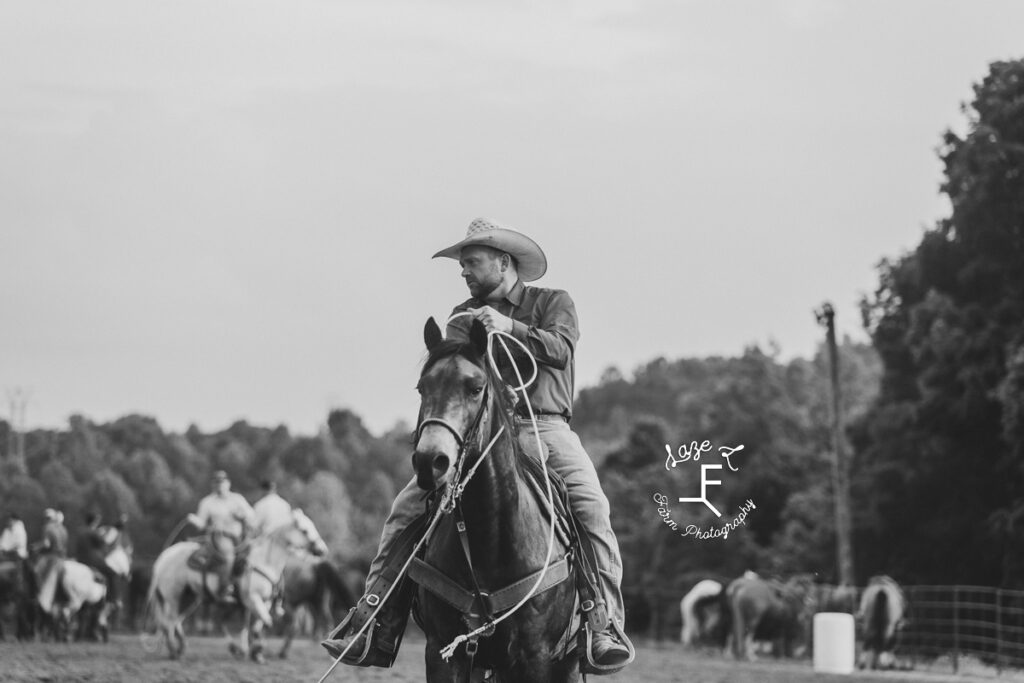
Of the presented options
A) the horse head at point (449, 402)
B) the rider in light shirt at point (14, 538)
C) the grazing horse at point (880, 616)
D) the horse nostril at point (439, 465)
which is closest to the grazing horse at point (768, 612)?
the grazing horse at point (880, 616)

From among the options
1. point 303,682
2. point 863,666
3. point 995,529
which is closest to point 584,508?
point 303,682

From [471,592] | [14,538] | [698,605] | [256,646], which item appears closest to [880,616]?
[698,605]

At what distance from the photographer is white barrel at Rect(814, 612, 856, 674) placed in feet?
84.8

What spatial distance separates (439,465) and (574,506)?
1.64 metres

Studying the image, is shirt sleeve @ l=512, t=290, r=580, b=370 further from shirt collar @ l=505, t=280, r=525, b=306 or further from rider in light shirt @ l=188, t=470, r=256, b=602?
rider in light shirt @ l=188, t=470, r=256, b=602

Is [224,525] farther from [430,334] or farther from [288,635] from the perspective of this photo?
[430,334]

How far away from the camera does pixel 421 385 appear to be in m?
6.12

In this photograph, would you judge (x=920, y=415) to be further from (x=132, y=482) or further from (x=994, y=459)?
(x=132, y=482)

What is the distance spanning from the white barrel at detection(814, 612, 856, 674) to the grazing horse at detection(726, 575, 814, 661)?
482cm

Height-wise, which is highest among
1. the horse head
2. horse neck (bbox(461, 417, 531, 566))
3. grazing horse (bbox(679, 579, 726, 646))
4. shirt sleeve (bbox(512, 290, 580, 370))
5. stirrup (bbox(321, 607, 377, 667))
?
shirt sleeve (bbox(512, 290, 580, 370))

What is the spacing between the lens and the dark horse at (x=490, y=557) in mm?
6258

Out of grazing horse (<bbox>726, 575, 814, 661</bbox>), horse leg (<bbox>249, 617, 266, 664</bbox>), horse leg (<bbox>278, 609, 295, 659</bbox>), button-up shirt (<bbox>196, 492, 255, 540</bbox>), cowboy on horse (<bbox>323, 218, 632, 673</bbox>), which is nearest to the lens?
cowboy on horse (<bbox>323, 218, 632, 673</bbox>)

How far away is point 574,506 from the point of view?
7293mm

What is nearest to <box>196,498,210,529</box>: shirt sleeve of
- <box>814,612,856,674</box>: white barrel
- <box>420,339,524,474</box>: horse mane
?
<box>814,612,856,674</box>: white barrel
